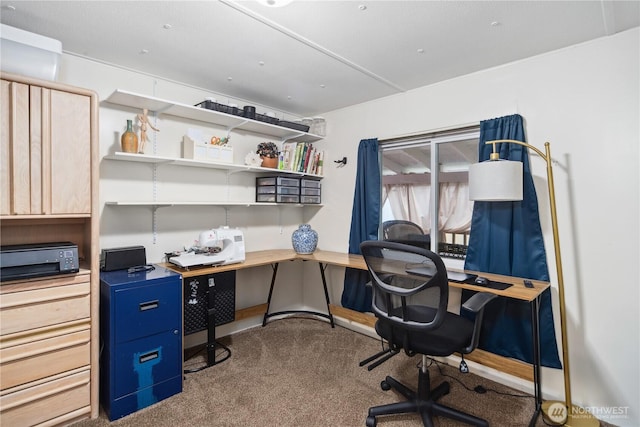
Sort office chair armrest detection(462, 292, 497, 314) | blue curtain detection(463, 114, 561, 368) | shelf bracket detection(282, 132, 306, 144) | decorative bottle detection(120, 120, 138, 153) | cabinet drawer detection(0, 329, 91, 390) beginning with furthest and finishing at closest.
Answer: shelf bracket detection(282, 132, 306, 144) < decorative bottle detection(120, 120, 138, 153) < blue curtain detection(463, 114, 561, 368) < office chair armrest detection(462, 292, 497, 314) < cabinet drawer detection(0, 329, 91, 390)

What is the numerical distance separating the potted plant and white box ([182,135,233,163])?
36cm

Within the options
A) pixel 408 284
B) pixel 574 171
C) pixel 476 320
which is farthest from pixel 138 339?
pixel 574 171

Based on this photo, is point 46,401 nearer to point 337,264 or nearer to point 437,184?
point 337,264

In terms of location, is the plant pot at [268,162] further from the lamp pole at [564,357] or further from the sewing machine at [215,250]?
the lamp pole at [564,357]

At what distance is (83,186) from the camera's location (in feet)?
6.01

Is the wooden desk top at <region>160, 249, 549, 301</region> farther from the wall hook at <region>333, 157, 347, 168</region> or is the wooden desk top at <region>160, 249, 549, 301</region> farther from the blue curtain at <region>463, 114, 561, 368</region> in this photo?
the wall hook at <region>333, 157, 347, 168</region>

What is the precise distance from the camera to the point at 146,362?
1961 mm

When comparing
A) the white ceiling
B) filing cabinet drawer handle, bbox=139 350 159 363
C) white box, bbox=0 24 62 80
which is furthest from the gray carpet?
the white ceiling

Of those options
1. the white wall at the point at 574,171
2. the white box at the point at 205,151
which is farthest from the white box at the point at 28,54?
the white box at the point at 205,151

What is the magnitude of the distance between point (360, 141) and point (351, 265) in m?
1.26

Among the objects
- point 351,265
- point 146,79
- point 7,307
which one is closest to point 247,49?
point 146,79

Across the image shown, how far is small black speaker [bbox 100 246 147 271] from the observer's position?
84.6 inches

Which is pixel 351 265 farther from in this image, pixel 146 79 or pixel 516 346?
pixel 146 79

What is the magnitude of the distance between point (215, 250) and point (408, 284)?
1.54 meters
